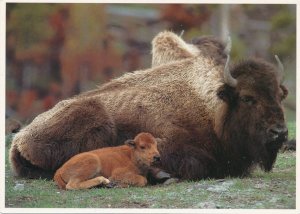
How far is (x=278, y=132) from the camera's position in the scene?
23.4 ft

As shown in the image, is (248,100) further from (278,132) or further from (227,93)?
(278,132)

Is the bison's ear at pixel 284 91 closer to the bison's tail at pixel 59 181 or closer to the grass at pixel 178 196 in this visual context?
Answer: the grass at pixel 178 196

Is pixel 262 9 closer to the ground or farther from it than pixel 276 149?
farther from it

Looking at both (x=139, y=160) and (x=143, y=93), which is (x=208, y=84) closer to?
(x=143, y=93)

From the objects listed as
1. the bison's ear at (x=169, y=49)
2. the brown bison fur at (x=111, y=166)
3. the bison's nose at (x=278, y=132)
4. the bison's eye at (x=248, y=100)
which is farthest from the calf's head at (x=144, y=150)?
the bison's ear at (x=169, y=49)

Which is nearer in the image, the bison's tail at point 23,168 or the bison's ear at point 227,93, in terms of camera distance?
the bison's ear at point 227,93

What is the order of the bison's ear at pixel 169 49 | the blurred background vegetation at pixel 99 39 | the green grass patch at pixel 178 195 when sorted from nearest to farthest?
the green grass patch at pixel 178 195
the blurred background vegetation at pixel 99 39
the bison's ear at pixel 169 49

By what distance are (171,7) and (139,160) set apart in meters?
2.46

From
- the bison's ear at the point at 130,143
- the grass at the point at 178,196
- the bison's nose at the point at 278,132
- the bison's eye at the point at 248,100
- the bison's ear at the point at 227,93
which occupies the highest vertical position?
the bison's ear at the point at 227,93

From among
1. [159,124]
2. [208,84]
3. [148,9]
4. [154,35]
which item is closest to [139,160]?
[159,124]

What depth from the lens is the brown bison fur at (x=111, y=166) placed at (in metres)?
7.16

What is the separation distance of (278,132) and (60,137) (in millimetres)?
2500

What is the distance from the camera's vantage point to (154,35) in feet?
32.5

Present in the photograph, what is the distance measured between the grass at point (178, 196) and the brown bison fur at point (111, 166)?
0.35 ft
